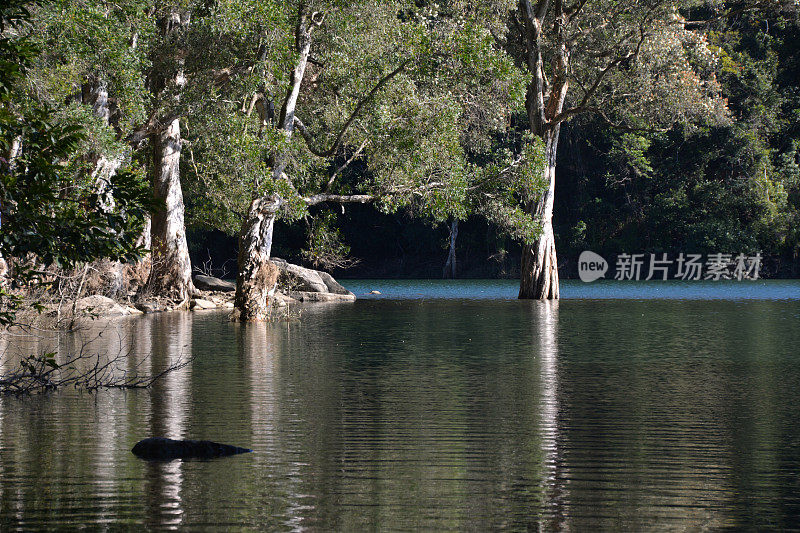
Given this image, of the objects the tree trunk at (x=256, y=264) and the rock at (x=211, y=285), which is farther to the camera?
the rock at (x=211, y=285)

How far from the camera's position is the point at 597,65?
39562mm

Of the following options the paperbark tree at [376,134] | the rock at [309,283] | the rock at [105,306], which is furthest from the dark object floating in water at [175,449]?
the rock at [309,283]

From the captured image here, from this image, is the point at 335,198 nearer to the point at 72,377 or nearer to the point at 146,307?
the point at 146,307

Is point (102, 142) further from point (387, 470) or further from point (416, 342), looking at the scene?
point (387, 470)

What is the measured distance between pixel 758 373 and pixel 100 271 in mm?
22000

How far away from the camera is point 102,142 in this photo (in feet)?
84.1

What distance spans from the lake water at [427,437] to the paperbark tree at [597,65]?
60.0 ft

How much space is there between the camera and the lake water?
23.4 feet

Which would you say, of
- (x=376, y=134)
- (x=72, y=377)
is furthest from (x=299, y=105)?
(x=72, y=377)

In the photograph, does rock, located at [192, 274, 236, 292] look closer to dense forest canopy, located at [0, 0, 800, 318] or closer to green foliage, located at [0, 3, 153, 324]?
dense forest canopy, located at [0, 0, 800, 318]

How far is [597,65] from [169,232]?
56.4 feet

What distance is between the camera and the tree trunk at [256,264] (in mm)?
26219

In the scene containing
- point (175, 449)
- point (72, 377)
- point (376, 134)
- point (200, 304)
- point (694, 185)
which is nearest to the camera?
point (175, 449)

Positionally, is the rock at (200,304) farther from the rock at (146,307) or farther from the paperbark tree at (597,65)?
the paperbark tree at (597,65)
